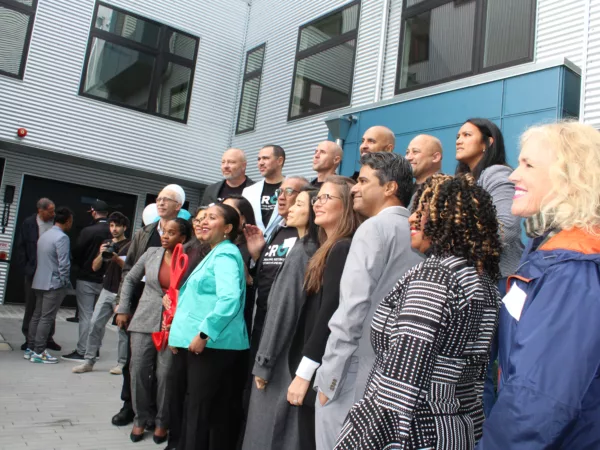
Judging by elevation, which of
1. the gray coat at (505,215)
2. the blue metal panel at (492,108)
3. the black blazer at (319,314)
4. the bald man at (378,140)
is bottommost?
the black blazer at (319,314)

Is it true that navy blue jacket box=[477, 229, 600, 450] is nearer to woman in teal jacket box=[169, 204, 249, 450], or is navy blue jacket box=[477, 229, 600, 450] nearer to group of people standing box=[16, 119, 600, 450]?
group of people standing box=[16, 119, 600, 450]

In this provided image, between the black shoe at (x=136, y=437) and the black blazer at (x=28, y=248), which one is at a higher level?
the black blazer at (x=28, y=248)

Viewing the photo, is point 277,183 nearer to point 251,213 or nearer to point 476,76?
point 251,213

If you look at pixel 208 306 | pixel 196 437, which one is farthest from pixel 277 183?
pixel 196 437

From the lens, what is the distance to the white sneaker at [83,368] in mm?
6334

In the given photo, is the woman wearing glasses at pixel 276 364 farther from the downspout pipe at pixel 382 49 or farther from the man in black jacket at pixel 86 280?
the downspout pipe at pixel 382 49

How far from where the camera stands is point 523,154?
1.61m

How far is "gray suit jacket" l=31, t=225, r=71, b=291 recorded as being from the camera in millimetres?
6844

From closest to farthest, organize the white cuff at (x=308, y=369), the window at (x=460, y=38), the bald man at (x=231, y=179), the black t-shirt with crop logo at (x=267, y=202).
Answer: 1. the white cuff at (x=308, y=369)
2. the black t-shirt with crop logo at (x=267, y=202)
3. the bald man at (x=231, y=179)
4. the window at (x=460, y=38)

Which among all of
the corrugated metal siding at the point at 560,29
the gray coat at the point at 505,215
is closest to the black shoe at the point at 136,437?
the gray coat at the point at 505,215

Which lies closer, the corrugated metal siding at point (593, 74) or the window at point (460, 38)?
the corrugated metal siding at point (593, 74)

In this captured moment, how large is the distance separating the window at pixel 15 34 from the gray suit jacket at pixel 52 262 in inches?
199

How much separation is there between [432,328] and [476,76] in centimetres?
682

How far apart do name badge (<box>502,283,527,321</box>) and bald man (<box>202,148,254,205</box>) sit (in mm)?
3842
